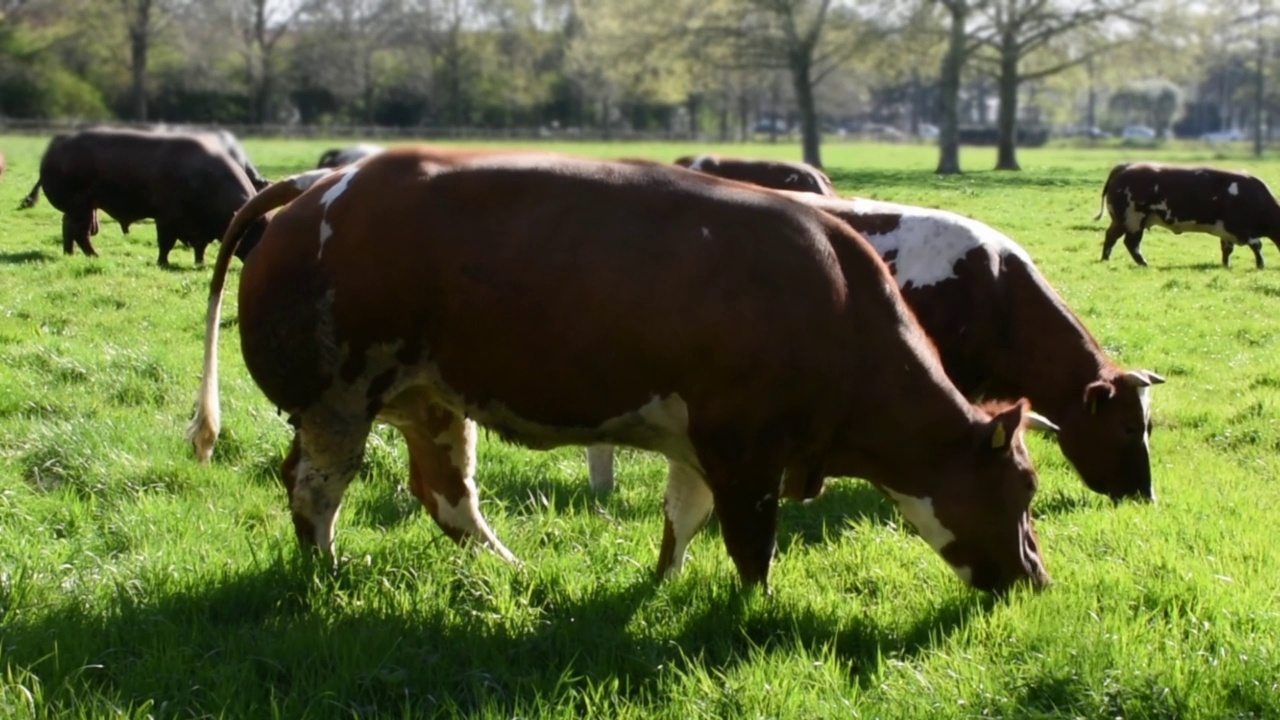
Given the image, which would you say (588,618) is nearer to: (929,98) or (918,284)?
(918,284)

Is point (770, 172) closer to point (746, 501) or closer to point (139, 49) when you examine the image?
point (746, 501)

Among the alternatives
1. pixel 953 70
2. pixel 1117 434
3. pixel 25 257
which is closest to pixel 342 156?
pixel 25 257

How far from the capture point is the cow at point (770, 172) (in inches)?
543

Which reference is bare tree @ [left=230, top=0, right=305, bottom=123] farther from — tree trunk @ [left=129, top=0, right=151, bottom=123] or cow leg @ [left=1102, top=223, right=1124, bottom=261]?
cow leg @ [left=1102, top=223, right=1124, bottom=261]

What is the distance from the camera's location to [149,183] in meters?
16.8

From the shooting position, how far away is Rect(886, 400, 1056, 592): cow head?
484cm

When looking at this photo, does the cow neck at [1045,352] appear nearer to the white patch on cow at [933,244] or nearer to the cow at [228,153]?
the white patch on cow at [933,244]

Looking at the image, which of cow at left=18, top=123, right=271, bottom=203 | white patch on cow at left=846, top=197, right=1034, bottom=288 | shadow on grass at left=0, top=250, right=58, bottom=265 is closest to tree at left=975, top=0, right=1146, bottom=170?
cow at left=18, top=123, right=271, bottom=203

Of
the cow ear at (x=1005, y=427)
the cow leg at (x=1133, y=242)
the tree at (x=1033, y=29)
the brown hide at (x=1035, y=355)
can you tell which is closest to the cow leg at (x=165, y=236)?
the brown hide at (x=1035, y=355)

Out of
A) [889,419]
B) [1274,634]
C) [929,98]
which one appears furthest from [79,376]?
[929,98]

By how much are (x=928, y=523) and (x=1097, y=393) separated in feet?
6.31

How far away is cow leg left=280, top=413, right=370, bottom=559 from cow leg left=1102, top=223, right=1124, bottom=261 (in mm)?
15135

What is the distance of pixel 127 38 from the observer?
165 ft

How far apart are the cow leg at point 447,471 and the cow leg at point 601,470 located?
3.70 feet
